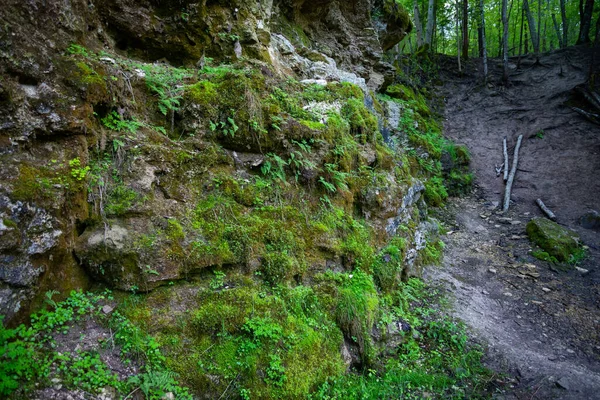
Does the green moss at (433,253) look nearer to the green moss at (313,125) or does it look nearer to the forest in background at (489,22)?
the green moss at (313,125)

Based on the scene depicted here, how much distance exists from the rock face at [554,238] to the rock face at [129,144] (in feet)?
16.3

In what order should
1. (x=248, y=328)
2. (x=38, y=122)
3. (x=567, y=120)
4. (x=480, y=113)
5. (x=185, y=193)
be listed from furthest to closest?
(x=480, y=113)
(x=567, y=120)
(x=185, y=193)
(x=248, y=328)
(x=38, y=122)

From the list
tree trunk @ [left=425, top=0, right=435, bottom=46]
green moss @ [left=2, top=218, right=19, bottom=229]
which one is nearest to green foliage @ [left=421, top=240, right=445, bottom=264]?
green moss @ [left=2, top=218, right=19, bottom=229]

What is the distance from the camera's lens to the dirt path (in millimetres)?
5457

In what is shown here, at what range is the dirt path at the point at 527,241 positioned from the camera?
5.46 m

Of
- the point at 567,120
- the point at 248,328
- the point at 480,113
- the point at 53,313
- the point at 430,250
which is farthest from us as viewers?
the point at 480,113

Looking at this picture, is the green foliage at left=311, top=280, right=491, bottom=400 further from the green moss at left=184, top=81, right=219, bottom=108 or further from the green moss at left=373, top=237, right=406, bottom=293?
the green moss at left=184, top=81, right=219, bottom=108

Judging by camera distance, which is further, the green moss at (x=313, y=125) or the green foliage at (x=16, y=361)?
the green moss at (x=313, y=125)

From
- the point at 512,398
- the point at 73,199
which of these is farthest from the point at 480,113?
the point at 73,199

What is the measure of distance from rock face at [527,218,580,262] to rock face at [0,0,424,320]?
4.98 meters

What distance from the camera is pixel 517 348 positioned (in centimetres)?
569

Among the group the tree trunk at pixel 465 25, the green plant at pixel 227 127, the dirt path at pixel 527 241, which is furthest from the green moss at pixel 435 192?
the tree trunk at pixel 465 25

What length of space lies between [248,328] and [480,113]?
733 inches

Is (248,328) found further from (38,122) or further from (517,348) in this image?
(517,348)
